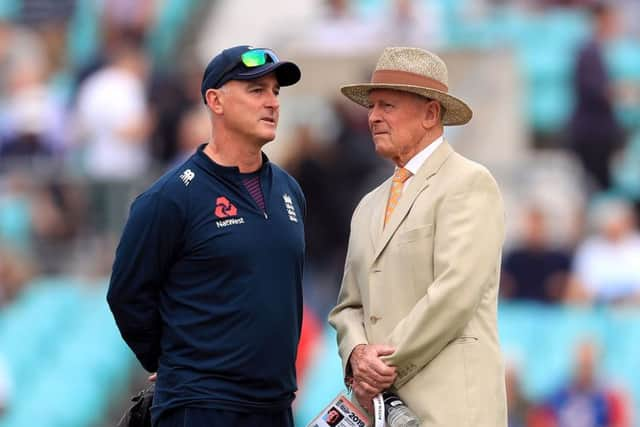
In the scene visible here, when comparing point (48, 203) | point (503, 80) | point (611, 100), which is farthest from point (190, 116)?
point (611, 100)

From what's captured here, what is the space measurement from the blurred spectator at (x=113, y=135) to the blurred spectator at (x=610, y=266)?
339cm

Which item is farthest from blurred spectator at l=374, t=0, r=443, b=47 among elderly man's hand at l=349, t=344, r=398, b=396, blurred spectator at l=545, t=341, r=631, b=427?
elderly man's hand at l=349, t=344, r=398, b=396

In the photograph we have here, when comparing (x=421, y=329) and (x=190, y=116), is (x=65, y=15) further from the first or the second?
(x=421, y=329)

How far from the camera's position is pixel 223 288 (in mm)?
6023

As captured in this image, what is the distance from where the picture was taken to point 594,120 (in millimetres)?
13406

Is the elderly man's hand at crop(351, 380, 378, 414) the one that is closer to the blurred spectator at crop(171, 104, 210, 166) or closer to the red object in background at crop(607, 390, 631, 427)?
the red object in background at crop(607, 390, 631, 427)

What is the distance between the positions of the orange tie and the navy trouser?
88 centimetres

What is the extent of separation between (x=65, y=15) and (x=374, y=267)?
1329 centimetres

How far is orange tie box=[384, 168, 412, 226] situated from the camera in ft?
20.4

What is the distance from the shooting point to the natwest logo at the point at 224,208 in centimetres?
607

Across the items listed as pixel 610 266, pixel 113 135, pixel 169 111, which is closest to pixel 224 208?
pixel 610 266

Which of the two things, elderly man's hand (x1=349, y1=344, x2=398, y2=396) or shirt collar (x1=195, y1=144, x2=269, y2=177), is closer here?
elderly man's hand (x1=349, y1=344, x2=398, y2=396)

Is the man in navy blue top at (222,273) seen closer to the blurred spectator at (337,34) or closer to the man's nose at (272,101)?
the man's nose at (272,101)

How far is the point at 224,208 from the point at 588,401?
5.10m
